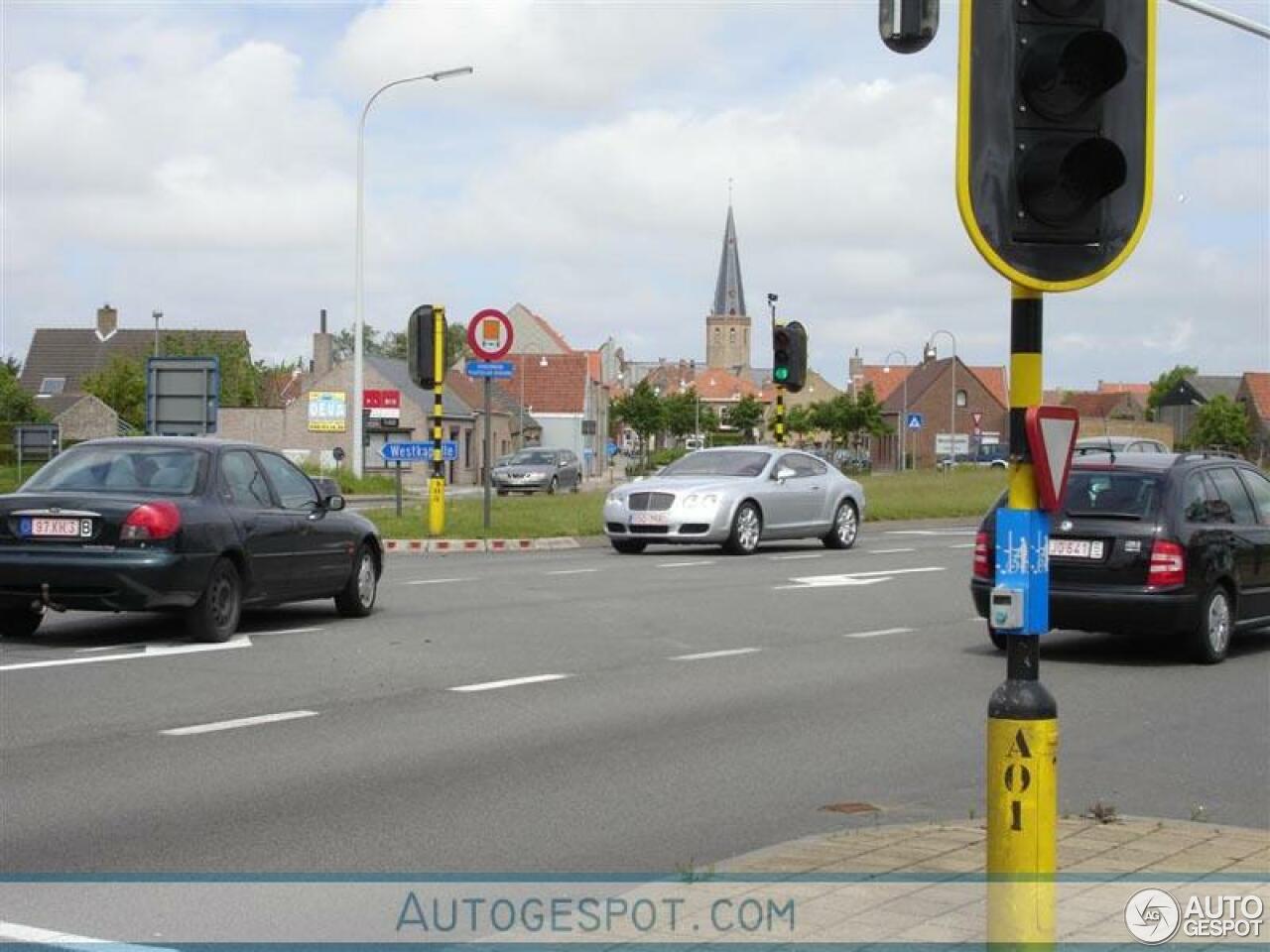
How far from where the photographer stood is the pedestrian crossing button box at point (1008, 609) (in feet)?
17.0

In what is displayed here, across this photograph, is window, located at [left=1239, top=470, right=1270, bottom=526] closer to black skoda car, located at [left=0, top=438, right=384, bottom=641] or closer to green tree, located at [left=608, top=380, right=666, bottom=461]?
black skoda car, located at [left=0, top=438, right=384, bottom=641]

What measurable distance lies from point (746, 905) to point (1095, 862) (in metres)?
1.47

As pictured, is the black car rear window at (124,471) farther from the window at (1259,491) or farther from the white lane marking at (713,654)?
the window at (1259,491)

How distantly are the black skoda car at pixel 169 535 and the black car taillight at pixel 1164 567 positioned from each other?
658cm

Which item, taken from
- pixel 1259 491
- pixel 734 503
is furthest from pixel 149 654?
pixel 734 503

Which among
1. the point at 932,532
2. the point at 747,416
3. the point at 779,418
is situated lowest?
the point at 932,532

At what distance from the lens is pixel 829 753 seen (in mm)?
9727

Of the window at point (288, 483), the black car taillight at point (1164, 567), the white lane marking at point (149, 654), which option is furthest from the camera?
the window at point (288, 483)

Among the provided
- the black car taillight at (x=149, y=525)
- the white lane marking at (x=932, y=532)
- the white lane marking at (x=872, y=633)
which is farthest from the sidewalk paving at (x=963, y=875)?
the white lane marking at (x=932, y=532)

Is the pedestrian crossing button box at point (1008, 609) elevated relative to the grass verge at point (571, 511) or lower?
elevated

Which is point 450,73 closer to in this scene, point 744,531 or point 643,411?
point 744,531

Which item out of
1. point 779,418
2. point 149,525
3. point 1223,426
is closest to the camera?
point 149,525

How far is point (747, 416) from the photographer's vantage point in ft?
412

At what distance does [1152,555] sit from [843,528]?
14537 millimetres
